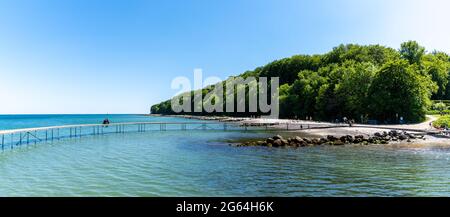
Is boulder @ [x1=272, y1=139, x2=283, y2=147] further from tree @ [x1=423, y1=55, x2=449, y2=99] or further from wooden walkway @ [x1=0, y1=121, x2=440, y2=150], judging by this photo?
tree @ [x1=423, y1=55, x2=449, y2=99]

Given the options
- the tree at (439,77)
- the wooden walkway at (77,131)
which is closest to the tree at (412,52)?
the tree at (439,77)

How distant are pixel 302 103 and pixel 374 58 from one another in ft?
93.9

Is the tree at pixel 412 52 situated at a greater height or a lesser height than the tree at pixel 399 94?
greater

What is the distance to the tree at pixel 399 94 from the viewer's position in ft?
170

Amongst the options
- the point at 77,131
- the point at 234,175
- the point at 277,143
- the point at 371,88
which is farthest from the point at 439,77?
the point at 77,131

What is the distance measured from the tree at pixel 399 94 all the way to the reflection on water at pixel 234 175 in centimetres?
3191

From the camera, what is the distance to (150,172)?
17016 mm

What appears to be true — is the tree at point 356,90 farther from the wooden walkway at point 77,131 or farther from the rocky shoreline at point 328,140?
the rocky shoreline at point 328,140

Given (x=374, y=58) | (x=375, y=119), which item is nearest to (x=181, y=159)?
(x=375, y=119)

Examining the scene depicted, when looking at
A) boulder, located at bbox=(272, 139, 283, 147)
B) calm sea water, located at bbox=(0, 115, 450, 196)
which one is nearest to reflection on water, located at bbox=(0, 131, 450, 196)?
calm sea water, located at bbox=(0, 115, 450, 196)

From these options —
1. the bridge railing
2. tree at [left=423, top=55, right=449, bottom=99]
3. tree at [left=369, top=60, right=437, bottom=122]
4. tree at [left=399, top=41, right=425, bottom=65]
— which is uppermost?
tree at [left=399, top=41, right=425, bottom=65]

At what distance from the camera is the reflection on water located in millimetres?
12875
